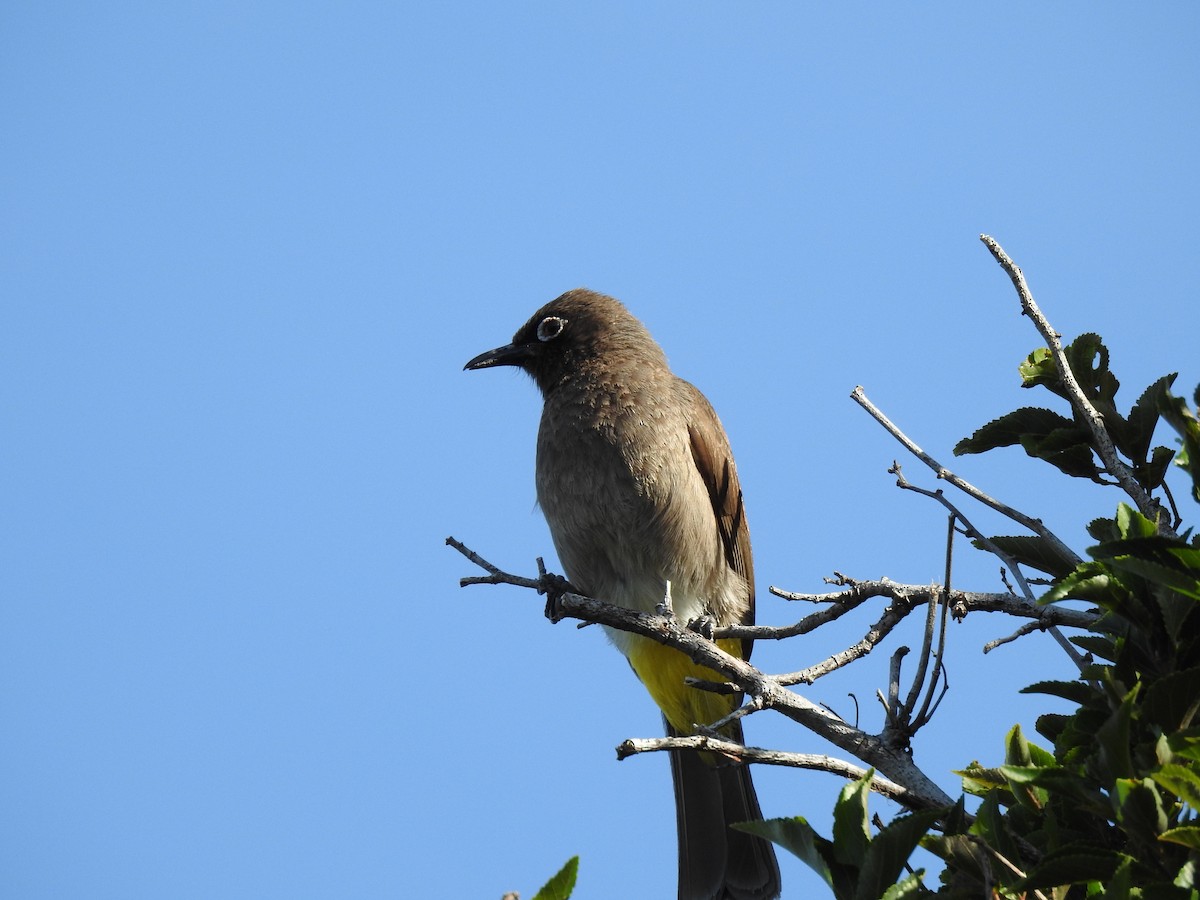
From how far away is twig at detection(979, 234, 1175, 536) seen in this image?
3.09 metres

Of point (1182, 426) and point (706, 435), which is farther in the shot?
point (706, 435)

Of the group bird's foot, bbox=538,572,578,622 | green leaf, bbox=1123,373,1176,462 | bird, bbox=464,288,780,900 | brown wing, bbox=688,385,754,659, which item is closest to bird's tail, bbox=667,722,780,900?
bird, bbox=464,288,780,900

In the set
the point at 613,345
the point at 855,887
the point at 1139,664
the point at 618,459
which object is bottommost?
the point at 855,887

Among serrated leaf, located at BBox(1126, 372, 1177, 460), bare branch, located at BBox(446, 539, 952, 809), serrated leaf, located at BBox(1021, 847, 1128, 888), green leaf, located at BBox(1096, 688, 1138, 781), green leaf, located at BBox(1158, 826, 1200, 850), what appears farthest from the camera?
serrated leaf, located at BBox(1126, 372, 1177, 460)

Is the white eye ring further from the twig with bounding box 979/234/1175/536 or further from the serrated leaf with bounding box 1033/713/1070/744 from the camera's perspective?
the serrated leaf with bounding box 1033/713/1070/744

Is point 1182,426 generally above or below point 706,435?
below

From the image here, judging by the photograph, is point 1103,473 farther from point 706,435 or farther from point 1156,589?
point 706,435

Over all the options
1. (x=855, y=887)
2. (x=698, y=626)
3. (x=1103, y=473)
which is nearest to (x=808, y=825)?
(x=855, y=887)

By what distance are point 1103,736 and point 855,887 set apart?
60cm

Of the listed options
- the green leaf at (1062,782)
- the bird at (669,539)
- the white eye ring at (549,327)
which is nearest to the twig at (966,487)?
the green leaf at (1062,782)

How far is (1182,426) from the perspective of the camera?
2.50 metres

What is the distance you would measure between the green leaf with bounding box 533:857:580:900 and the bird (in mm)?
3853

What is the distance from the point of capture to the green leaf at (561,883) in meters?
2.18

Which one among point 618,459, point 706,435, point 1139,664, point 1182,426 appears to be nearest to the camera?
point 1182,426
